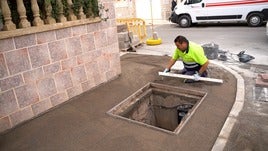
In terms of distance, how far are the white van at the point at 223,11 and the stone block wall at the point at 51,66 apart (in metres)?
9.27

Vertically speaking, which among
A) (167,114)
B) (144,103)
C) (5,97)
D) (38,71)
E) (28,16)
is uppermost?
(28,16)

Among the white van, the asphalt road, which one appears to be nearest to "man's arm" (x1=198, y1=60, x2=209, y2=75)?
the asphalt road

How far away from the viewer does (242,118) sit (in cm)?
398

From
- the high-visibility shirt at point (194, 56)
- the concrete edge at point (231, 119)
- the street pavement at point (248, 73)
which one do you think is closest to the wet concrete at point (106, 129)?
the concrete edge at point (231, 119)

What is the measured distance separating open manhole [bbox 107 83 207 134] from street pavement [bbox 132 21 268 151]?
983mm

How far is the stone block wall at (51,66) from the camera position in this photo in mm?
4070

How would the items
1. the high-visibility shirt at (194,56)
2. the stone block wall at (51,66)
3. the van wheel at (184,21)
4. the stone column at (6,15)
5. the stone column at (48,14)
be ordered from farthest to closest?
the van wheel at (184,21) < the high-visibility shirt at (194,56) < the stone column at (48,14) < the stone block wall at (51,66) < the stone column at (6,15)

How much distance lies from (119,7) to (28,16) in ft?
56.6

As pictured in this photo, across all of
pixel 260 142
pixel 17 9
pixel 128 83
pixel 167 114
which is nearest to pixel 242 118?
pixel 260 142

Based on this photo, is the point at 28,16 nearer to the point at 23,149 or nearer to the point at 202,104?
the point at 23,149

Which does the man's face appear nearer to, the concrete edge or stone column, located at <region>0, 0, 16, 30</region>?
the concrete edge

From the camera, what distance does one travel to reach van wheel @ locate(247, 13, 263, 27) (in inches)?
500

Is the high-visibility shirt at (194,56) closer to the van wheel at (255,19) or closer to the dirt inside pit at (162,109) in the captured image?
the dirt inside pit at (162,109)

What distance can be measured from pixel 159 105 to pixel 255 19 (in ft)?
33.2
